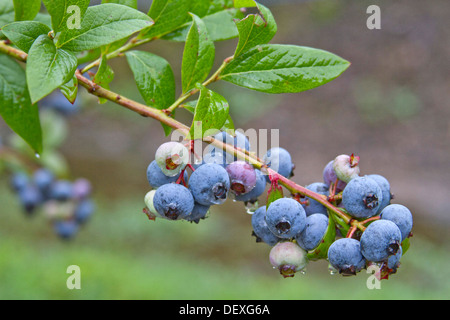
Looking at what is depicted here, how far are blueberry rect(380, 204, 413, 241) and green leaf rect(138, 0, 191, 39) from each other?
603 mm

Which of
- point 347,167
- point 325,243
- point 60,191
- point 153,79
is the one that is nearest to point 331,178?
point 347,167

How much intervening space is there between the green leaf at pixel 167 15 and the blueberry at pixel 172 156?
0.35 metres

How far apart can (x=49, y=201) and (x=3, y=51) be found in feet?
7.04

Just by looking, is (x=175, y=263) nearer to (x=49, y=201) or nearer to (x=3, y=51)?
(x=49, y=201)

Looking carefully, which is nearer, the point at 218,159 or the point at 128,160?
the point at 218,159

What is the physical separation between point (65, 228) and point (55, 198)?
245 mm

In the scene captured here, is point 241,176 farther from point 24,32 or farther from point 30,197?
point 30,197

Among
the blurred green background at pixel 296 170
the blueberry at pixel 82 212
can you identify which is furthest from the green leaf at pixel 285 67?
the blurred green background at pixel 296 170

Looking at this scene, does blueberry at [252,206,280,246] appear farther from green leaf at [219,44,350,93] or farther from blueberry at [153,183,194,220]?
green leaf at [219,44,350,93]

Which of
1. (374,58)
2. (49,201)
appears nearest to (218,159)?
(49,201)

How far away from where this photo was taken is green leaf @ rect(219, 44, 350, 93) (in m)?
0.91

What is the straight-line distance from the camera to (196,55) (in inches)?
36.4

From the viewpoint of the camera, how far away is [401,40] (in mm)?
9289

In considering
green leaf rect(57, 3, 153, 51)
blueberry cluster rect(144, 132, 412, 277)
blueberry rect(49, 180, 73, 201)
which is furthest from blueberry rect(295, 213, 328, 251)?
blueberry rect(49, 180, 73, 201)
